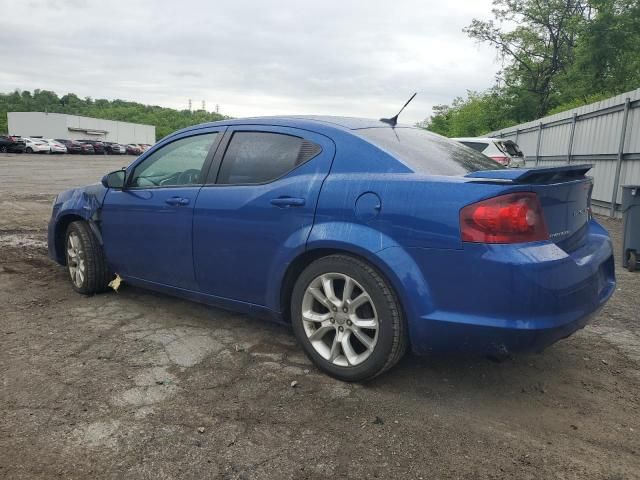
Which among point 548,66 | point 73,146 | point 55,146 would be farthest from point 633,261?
point 73,146

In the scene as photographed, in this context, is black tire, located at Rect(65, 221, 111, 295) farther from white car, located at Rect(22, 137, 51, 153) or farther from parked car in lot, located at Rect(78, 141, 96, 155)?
parked car in lot, located at Rect(78, 141, 96, 155)

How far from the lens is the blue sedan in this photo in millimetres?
2672

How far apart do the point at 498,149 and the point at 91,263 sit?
35.6 ft

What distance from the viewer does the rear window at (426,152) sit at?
311 centimetres

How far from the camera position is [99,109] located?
113 meters

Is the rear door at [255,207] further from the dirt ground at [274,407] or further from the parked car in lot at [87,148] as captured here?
the parked car in lot at [87,148]

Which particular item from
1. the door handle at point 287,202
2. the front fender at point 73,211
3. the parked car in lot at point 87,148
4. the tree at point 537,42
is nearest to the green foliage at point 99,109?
the parked car in lot at point 87,148

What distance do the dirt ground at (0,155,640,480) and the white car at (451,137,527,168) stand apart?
9.26 m

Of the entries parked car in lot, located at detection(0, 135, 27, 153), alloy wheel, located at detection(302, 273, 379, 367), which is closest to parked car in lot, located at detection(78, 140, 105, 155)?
parked car in lot, located at detection(0, 135, 27, 153)

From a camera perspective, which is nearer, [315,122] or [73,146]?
[315,122]

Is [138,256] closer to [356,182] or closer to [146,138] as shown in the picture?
[356,182]

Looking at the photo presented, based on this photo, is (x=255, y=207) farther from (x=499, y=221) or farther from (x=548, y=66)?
(x=548, y=66)

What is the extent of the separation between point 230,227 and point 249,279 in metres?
0.36

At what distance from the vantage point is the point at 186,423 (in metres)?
2.67
